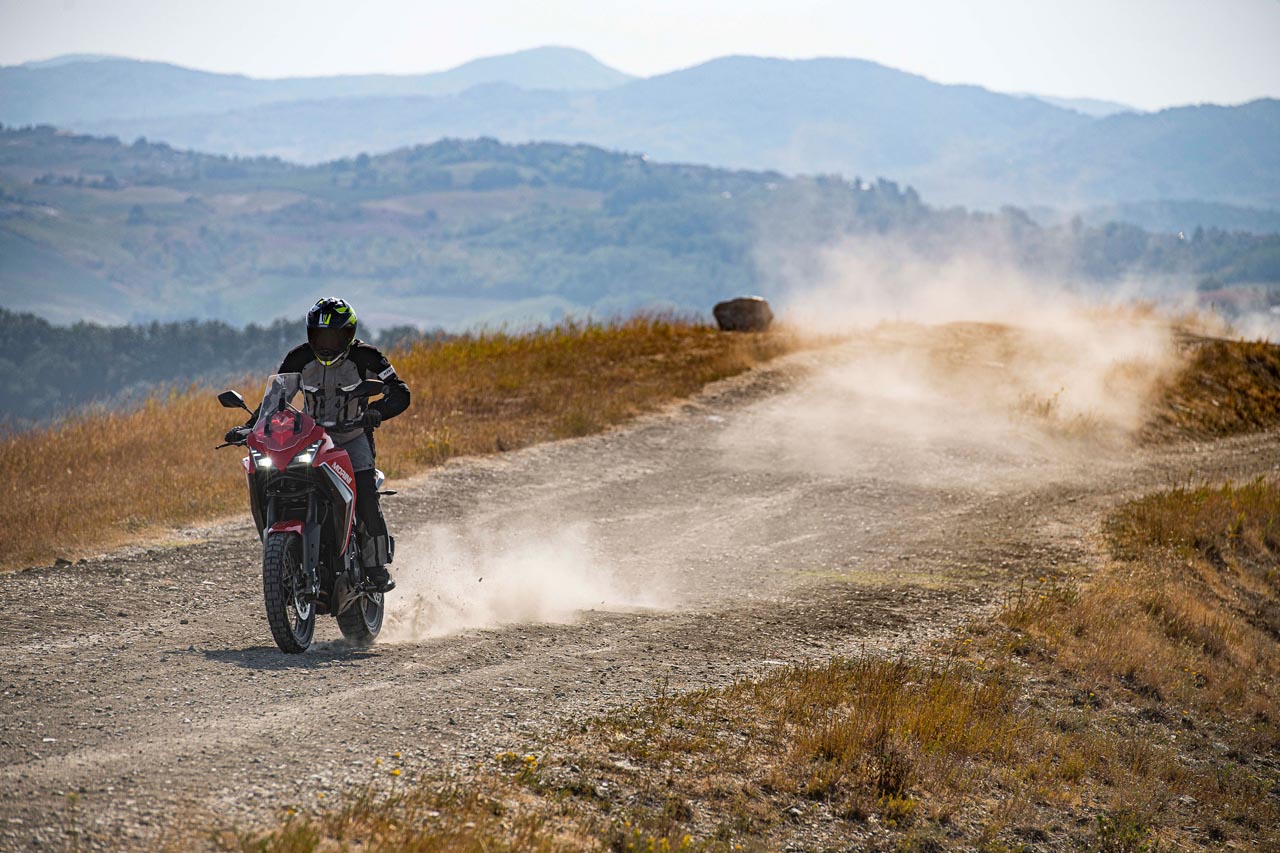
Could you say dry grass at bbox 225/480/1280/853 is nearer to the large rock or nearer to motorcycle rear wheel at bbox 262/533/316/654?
motorcycle rear wheel at bbox 262/533/316/654

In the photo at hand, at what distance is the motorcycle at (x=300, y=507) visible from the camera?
6.87m

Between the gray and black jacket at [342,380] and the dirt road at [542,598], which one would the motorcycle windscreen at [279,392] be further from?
the dirt road at [542,598]

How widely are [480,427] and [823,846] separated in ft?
42.5

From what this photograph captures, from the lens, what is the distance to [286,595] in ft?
22.9

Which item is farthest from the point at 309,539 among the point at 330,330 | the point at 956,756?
the point at 956,756

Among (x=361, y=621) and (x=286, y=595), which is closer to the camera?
(x=286, y=595)

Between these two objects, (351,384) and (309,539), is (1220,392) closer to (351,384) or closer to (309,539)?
(351,384)

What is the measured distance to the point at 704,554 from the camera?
12.7 m

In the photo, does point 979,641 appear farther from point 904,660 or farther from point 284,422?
point 284,422

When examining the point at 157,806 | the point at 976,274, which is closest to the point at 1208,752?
the point at 157,806

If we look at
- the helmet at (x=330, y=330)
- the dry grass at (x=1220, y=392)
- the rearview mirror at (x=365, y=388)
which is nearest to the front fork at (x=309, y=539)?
the rearview mirror at (x=365, y=388)

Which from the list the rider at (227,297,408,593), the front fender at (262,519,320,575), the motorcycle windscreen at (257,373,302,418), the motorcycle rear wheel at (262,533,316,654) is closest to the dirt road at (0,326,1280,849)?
the motorcycle rear wheel at (262,533,316,654)

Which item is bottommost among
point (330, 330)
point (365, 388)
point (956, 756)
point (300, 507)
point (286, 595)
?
point (956, 756)

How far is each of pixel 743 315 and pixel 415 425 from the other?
1326cm
